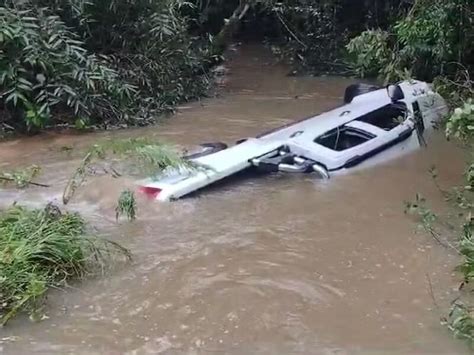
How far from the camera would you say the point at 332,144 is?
26.8 ft

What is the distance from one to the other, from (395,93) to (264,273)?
393 cm

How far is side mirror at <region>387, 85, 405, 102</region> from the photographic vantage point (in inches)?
340

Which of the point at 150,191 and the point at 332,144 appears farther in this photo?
the point at 332,144

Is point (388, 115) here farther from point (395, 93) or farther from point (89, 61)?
point (89, 61)

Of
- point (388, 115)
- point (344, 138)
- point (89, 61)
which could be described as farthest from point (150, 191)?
point (89, 61)

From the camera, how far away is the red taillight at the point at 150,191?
22.9 ft

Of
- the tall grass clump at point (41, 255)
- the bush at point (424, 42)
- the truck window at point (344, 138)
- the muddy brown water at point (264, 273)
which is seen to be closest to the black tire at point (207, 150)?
the muddy brown water at point (264, 273)

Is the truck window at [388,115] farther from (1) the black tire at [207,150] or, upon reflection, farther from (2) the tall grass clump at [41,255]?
(2) the tall grass clump at [41,255]

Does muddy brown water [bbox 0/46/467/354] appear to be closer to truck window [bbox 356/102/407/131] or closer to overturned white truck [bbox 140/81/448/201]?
overturned white truck [bbox 140/81/448/201]

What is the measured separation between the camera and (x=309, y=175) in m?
7.78

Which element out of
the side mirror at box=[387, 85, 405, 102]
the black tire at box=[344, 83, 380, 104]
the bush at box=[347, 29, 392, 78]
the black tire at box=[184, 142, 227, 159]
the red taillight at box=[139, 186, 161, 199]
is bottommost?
the red taillight at box=[139, 186, 161, 199]

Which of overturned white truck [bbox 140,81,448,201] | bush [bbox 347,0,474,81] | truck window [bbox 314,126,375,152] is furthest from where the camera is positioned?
bush [bbox 347,0,474,81]

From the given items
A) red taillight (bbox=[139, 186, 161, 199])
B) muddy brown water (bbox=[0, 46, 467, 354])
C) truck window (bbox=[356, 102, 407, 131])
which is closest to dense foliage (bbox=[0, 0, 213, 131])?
muddy brown water (bbox=[0, 46, 467, 354])

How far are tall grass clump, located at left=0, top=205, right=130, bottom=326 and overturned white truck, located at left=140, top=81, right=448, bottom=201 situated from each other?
1428mm
